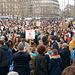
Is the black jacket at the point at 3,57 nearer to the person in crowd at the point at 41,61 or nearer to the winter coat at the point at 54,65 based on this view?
the person in crowd at the point at 41,61

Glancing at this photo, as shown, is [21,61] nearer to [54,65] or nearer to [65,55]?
[54,65]

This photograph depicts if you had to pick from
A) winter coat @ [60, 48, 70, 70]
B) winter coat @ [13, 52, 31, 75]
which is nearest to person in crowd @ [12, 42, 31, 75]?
winter coat @ [13, 52, 31, 75]

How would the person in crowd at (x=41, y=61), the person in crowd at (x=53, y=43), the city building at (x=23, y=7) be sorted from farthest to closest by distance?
the city building at (x=23, y=7) → the person in crowd at (x=53, y=43) → the person in crowd at (x=41, y=61)

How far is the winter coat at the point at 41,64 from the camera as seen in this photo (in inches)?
230

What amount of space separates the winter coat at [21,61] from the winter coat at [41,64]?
0.29m

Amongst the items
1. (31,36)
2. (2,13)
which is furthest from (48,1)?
(31,36)

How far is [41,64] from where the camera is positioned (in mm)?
5871

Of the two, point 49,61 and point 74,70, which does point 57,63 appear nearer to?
point 49,61

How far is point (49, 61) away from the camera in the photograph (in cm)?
588

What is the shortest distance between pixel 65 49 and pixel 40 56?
179 centimetres

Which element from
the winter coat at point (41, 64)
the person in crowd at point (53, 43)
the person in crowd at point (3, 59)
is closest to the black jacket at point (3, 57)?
the person in crowd at point (3, 59)

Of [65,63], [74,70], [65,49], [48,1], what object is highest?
[48,1]

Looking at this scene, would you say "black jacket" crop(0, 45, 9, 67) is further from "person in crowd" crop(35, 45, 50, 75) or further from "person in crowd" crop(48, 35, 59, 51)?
"person in crowd" crop(48, 35, 59, 51)

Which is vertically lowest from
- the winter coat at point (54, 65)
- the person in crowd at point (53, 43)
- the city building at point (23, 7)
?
the winter coat at point (54, 65)
